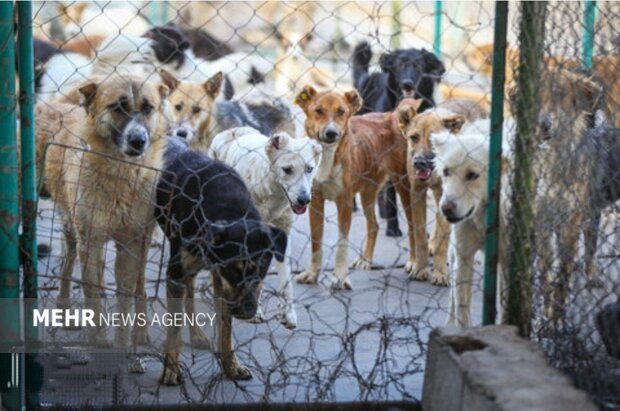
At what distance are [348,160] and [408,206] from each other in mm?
427

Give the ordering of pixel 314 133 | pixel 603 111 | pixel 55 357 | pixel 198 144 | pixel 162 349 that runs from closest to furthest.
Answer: pixel 55 357, pixel 162 349, pixel 603 111, pixel 314 133, pixel 198 144

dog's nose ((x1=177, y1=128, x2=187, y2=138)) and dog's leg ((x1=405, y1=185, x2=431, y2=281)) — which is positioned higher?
dog's nose ((x1=177, y1=128, x2=187, y2=138))

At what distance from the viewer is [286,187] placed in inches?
220

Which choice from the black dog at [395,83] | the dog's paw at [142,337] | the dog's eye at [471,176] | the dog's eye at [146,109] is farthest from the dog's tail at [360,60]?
the dog's paw at [142,337]

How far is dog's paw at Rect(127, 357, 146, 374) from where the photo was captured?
411 centimetres

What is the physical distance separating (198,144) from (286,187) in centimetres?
175

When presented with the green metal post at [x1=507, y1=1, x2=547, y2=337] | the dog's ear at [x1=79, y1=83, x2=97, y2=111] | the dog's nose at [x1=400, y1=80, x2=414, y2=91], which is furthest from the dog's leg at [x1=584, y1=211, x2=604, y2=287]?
the dog's nose at [x1=400, y1=80, x2=414, y2=91]

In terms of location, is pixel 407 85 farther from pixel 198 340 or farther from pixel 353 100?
pixel 198 340

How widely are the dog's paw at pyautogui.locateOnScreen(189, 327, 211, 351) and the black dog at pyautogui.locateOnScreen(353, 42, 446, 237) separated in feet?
7.94

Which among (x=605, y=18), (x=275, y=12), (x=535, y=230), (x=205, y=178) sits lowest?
(x=535, y=230)

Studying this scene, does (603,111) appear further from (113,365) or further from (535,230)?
(113,365)

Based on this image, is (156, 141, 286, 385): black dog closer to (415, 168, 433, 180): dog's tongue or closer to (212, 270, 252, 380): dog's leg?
(212, 270, 252, 380): dog's leg

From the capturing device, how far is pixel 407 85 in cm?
741

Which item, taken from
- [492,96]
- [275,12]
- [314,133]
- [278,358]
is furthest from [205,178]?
[275,12]
